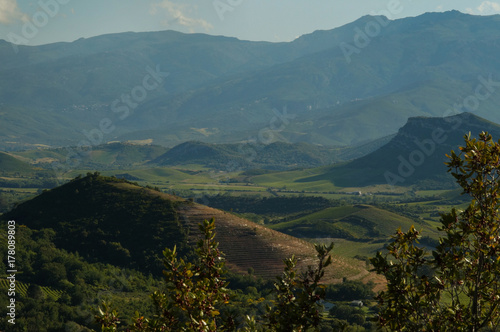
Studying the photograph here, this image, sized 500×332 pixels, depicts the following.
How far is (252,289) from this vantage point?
9281 cm

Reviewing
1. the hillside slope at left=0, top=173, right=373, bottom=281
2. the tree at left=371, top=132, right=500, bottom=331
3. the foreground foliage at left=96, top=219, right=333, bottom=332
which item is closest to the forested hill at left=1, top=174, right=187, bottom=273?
the hillside slope at left=0, top=173, right=373, bottom=281

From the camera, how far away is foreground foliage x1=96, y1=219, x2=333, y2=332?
15406 mm

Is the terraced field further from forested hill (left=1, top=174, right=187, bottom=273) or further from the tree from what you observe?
the tree

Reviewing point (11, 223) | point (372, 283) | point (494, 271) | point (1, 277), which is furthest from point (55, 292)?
point (494, 271)

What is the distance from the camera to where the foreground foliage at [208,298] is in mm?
15406

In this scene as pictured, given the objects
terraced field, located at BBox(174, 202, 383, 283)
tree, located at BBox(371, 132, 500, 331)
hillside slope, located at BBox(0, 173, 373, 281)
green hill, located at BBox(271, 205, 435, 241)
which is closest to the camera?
tree, located at BBox(371, 132, 500, 331)

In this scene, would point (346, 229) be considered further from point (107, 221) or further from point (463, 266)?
point (463, 266)

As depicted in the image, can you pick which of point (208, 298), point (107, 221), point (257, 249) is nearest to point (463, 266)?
point (208, 298)

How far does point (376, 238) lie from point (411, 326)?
170994 mm

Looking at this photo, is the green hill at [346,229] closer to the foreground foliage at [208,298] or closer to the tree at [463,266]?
the tree at [463,266]

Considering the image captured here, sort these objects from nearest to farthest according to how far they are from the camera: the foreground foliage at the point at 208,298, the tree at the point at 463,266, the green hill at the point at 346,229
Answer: the foreground foliage at the point at 208,298 → the tree at the point at 463,266 → the green hill at the point at 346,229

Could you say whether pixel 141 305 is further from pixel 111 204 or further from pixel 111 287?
pixel 111 204

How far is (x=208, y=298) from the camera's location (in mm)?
16016

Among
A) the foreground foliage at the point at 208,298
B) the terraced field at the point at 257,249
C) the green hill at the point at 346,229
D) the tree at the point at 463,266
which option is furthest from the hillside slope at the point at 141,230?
the tree at the point at 463,266
